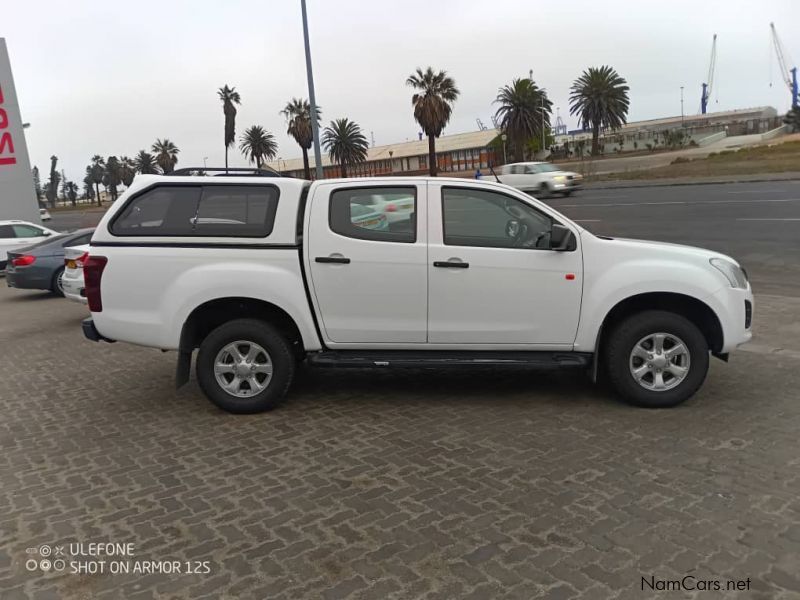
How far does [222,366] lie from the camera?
534 centimetres

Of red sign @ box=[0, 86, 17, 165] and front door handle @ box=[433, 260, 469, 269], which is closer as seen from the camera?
front door handle @ box=[433, 260, 469, 269]

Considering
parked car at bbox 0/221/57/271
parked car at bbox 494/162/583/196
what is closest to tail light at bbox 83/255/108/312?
parked car at bbox 0/221/57/271

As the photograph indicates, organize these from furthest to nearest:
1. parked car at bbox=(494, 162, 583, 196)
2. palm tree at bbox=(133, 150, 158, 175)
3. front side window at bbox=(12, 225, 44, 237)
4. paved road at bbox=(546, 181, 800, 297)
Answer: palm tree at bbox=(133, 150, 158, 175) → parked car at bbox=(494, 162, 583, 196) → front side window at bbox=(12, 225, 44, 237) → paved road at bbox=(546, 181, 800, 297)

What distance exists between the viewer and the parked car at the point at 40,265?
1255cm

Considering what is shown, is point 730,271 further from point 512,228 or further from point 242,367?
point 242,367

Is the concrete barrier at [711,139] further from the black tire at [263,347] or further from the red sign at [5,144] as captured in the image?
the black tire at [263,347]

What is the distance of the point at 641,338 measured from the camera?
16.8ft

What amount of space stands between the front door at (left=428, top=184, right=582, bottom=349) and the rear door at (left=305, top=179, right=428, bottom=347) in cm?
13

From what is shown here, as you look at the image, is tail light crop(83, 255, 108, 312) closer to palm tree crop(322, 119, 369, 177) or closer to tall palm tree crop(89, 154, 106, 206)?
palm tree crop(322, 119, 369, 177)

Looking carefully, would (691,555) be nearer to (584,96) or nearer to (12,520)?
(12,520)

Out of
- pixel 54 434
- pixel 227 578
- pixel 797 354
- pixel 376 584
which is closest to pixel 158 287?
pixel 54 434

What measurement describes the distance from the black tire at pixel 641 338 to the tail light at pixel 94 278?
13.3 feet

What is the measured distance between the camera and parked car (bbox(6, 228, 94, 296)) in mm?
12555

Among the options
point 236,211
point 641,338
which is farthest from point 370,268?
point 641,338
